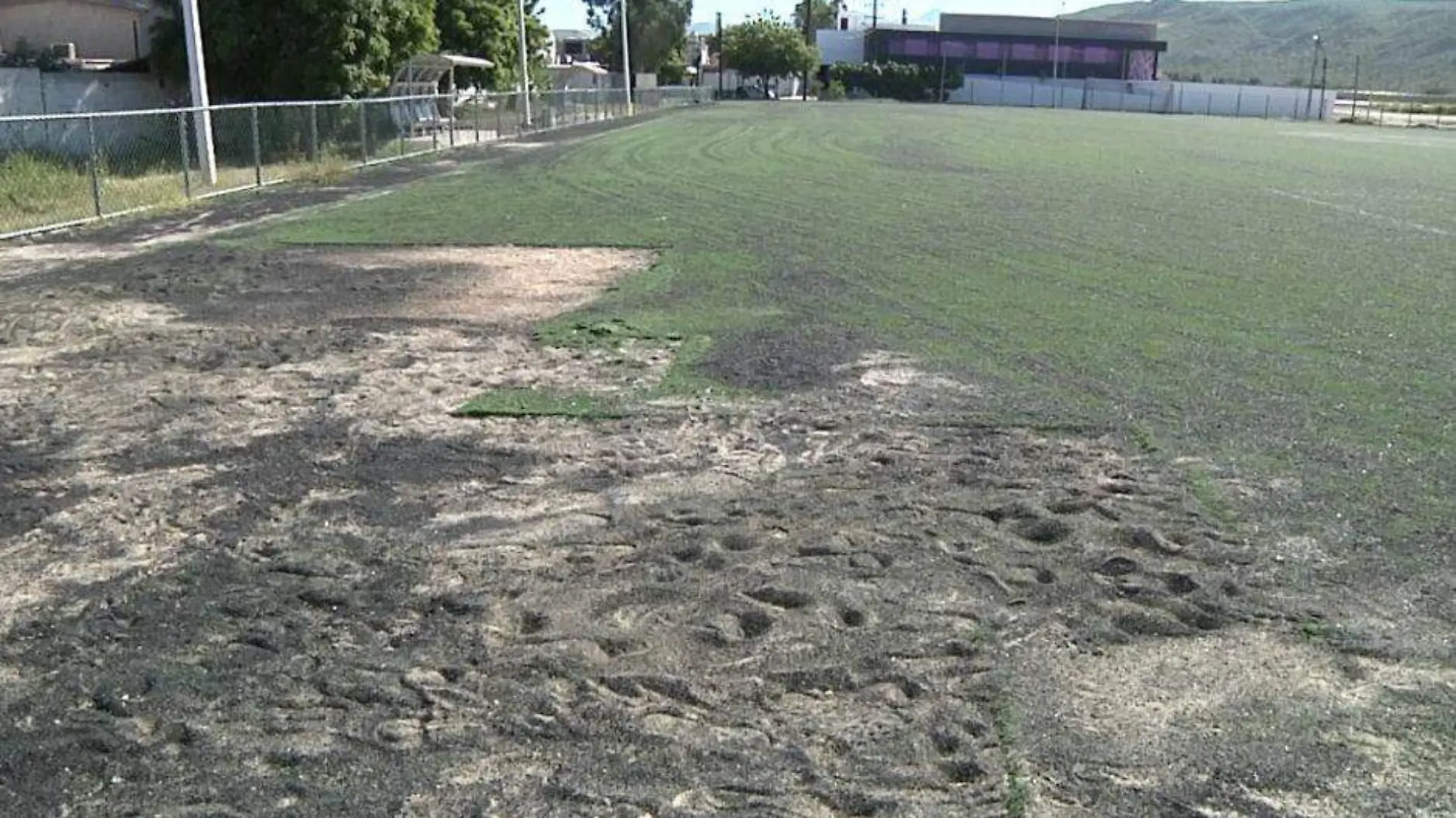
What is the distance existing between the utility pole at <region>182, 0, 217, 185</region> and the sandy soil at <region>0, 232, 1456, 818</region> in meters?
15.4

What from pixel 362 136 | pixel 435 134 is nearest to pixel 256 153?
pixel 362 136

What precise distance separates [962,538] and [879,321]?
16.7ft

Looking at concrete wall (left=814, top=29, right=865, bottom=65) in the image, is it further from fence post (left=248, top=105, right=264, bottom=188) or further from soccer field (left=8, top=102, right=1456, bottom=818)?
soccer field (left=8, top=102, right=1456, bottom=818)

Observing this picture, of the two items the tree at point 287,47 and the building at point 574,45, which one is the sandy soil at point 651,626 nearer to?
the tree at point 287,47

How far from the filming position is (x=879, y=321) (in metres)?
10.8

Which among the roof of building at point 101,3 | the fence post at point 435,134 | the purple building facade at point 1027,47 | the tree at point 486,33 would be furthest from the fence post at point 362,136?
the purple building facade at point 1027,47

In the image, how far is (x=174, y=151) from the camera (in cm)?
2556

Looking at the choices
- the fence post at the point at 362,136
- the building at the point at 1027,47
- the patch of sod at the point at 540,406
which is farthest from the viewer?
the building at the point at 1027,47

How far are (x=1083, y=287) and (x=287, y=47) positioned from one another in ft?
85.7

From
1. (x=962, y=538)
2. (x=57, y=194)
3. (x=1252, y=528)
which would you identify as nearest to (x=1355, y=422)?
(x=1252, y=528)

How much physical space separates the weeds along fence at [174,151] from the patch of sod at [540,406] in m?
11.4

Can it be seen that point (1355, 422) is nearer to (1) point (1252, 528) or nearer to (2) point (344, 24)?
(1) point (1252, 528)

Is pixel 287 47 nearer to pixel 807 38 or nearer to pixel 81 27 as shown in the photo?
pixel 81 27

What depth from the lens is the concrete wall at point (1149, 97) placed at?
100938 millimetres
